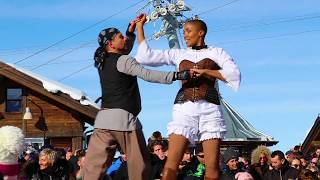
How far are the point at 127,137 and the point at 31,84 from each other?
739 inches

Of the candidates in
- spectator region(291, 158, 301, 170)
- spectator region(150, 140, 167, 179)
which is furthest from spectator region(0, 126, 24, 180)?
spectator region(291, 158, 301, 170)

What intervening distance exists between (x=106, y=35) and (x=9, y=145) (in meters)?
1.29

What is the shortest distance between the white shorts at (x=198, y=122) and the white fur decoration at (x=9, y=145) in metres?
1.29

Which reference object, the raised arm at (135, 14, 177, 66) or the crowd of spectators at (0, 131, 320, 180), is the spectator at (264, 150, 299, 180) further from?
the raised arm at (135, 14, 177, 66)

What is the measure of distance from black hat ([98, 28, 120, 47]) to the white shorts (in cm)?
92

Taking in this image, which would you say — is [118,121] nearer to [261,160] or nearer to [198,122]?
[198,122]

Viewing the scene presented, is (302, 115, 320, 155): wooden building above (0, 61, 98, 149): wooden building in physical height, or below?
below

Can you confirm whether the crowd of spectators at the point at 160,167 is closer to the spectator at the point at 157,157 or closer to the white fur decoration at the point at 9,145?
the spectator at the point at 157,157

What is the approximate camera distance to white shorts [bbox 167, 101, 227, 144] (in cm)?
598

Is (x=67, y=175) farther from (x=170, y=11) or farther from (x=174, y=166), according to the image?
(x=170, y=11)

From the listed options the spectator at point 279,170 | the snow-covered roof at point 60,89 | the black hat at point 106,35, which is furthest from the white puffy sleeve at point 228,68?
the snow-covered roof at point 60,89

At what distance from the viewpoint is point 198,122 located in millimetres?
6055

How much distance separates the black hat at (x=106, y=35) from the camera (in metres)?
6.34

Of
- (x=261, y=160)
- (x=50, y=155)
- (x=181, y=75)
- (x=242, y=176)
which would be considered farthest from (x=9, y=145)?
(x=261, y=160)
